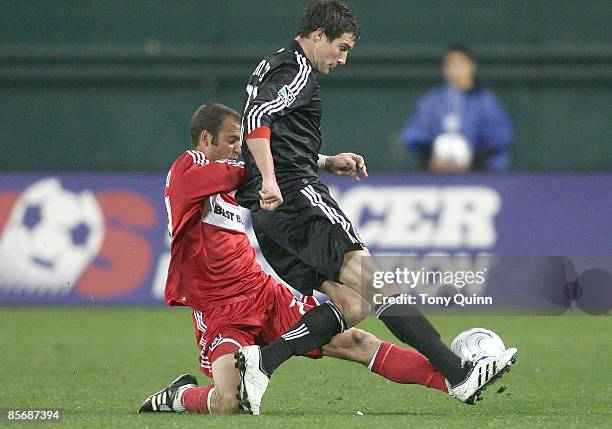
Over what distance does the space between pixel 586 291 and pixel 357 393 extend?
238 centimetres

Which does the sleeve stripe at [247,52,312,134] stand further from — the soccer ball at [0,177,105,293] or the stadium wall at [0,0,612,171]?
the stadium wall at [0,0,612,171]

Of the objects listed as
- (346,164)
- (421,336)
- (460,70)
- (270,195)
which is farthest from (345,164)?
(460,70)

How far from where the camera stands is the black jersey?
17.6ft

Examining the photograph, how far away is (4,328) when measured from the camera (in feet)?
31.0

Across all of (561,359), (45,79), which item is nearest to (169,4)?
(45,79)

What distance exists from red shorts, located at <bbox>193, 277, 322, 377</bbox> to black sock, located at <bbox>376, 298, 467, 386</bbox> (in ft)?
1.73

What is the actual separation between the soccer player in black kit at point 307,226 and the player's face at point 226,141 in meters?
0.35

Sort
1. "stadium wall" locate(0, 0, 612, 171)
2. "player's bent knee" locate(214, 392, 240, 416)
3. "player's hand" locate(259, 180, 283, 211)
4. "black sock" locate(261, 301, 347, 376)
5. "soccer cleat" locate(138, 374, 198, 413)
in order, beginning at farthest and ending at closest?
"stadium wall" locate(0, 0, 612, 171), "soccer cleat" locate(138, 374, 198, 413), "player's bent knee" locate(214, 392, 240, 416), "black sock" locate(261, 301, 347, 376), "player's hand" locate(259, 180, 283, 211)

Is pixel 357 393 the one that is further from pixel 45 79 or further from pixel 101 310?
pixel 45 79

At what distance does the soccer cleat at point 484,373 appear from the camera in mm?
5191

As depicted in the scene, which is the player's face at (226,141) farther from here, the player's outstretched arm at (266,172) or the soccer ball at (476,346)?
the soccer ball at (476,346)

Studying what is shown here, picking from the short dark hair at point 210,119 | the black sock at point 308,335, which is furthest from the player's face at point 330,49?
the black sock at point 308,335

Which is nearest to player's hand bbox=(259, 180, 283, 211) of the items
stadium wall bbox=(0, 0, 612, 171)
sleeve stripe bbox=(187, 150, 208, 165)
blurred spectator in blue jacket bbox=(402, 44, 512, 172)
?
sleeve stripe bbox=(187, 150, 208, 165)

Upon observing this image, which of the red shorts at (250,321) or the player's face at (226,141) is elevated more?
the player's face at (226,141)
